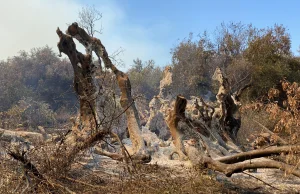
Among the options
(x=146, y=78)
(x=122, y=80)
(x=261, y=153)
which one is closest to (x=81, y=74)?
(x=122, y=80)

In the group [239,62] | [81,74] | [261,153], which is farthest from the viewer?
[239,62]

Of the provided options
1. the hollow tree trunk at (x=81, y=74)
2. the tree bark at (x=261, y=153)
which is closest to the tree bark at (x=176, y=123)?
the hollow tree trunk at (x=81, y=74)

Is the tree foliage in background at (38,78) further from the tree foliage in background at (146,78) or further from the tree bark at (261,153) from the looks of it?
the tree bark at (261,153)

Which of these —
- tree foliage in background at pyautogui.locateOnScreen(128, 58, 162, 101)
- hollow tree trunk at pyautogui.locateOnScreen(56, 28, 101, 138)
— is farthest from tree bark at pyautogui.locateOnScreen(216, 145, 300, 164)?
tree foliage in background at pyautogui.locateOnScreen(128, 58, 162, 101)

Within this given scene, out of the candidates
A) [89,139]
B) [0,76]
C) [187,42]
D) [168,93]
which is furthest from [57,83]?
[89,139]

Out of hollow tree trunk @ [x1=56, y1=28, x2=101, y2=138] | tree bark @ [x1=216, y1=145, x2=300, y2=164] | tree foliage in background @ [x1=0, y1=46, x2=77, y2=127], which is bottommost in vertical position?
tree bark @ [x1=216, y1=145, x2=300, y2=164]

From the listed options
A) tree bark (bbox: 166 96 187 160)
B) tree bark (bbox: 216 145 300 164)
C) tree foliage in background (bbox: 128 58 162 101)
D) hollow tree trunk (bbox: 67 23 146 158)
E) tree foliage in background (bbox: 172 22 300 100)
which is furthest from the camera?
tree foliage in background (bbox: 128 58 162 101)

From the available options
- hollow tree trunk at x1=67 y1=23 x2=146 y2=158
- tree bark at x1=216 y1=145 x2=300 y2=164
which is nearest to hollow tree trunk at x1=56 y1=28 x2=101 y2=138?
hollow tree trunk at x1=67 y1=23 x2=146 y2=158

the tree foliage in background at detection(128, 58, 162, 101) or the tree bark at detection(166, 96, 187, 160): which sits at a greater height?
the tree foliage in background at detection(128, 58, 162, 101)

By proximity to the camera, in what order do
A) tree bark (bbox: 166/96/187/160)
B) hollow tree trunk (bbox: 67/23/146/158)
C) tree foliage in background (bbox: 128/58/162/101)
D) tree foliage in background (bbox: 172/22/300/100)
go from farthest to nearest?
1. tree foliage in background (bbox: 128/58/162/101)
2. tree foliage in background (bbox: 172/22/300/100)
3. hollow tree trunk (bbox: 67/23/146/158)
4. tree bark (bbox: 166/96/187/160)

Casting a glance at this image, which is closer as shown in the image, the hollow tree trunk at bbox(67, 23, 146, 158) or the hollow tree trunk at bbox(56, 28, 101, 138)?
the hollow tree trunk at bbox(56, 28, 101, 138)

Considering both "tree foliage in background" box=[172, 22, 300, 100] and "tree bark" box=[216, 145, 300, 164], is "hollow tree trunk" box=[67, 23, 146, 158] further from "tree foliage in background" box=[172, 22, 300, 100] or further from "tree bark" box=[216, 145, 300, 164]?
"tree foliage in background" box=[172, 22, 300, 100]

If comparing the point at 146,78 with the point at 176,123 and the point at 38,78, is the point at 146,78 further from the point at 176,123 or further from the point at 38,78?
the point at 176,123

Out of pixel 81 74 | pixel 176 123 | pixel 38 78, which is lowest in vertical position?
pixel 176 123
